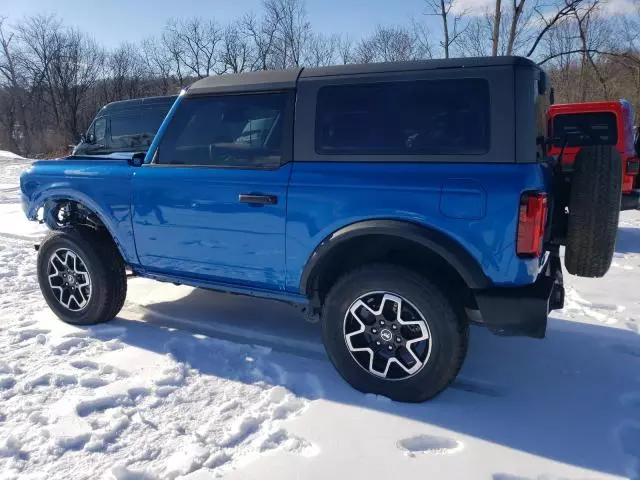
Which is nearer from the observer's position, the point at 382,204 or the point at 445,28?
the point at 382,204

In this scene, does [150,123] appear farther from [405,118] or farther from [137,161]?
[405,118]

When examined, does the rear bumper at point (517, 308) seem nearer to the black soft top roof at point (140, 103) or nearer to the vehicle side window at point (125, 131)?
the black soft top roof at point (140, 103)

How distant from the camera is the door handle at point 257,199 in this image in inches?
122

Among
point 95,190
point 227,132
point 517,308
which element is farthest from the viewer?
point 95,190

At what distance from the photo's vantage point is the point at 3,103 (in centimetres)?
4491

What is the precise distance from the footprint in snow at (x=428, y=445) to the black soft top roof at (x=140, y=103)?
7775 mm

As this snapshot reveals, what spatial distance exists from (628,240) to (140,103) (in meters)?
8.65

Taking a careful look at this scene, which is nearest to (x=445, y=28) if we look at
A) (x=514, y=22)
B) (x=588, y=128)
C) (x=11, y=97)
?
(x=514, y=22)

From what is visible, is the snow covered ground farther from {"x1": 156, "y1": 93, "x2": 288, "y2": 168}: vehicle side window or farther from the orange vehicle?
the orange vehicle

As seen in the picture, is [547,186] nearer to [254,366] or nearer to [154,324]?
[254,366]

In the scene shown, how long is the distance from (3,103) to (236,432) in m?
52.2

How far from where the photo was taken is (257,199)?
3139 millimetres

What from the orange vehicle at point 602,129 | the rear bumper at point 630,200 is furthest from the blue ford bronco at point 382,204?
the orange vehicle at point 602,129

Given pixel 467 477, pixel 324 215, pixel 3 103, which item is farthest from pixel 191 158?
pixel 3 103
